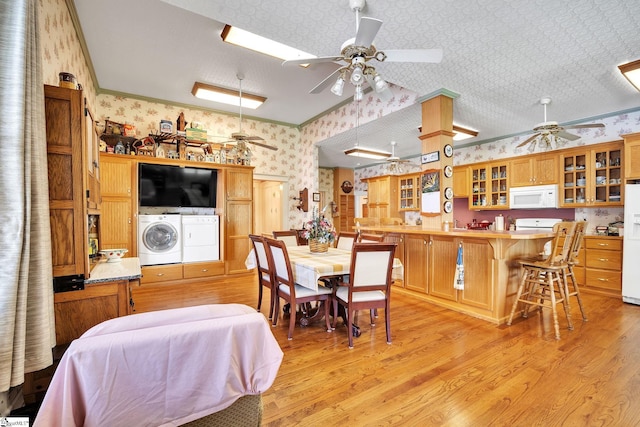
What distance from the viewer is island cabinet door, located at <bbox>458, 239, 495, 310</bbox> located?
3.07 m

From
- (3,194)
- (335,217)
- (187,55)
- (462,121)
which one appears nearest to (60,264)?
(3,194)

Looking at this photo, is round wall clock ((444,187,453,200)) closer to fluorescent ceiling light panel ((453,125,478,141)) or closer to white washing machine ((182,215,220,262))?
fluorescent ceiling light panel ((453,125,478,141))

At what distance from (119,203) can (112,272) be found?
298 centimetres


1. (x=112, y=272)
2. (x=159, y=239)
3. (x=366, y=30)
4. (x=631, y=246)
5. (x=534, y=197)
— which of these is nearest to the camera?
(x=366, y=30)

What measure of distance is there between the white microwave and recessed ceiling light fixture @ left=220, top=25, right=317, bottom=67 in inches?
187

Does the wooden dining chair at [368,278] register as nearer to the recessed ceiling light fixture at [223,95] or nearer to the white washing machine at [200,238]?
the white washing machine at [200,238]

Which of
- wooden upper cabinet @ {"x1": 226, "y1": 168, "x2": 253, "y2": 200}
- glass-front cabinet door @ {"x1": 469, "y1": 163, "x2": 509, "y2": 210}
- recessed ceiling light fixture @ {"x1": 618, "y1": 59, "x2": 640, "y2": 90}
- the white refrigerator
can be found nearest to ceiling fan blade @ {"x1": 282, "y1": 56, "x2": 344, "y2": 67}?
recessed ceiling light fixture @ {"x1": 618, "y1": 59, "x2": 640, "y2": 90}

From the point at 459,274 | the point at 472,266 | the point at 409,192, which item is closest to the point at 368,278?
the point at 459,274

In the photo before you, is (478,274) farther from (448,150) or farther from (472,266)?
(448,150)

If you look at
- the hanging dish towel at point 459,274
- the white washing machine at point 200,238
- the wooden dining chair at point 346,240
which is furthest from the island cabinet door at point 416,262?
the white washing machine at point 200,238

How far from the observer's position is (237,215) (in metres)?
5.29

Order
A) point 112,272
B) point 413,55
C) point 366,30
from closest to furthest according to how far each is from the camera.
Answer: point 366,30 → point 112,272 → point 413,55

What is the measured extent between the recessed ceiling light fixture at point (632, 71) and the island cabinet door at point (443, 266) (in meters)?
2.47

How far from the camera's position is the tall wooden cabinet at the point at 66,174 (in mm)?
1587
